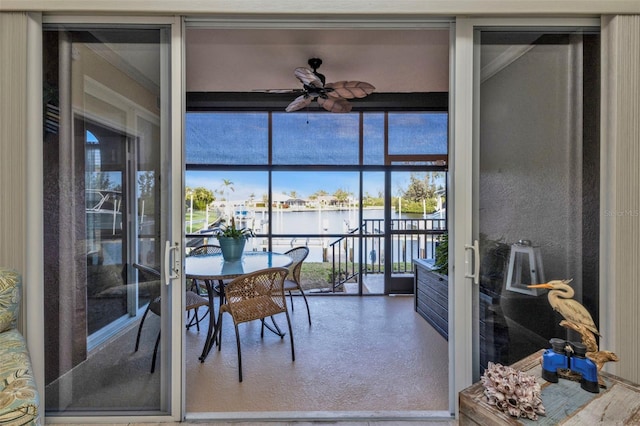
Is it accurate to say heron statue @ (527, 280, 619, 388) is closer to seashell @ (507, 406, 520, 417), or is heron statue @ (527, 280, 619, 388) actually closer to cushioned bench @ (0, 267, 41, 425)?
seashell @ (507, 406, 520, 417)

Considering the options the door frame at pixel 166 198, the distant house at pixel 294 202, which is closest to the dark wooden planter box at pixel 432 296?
the distant house at pixel 294 202

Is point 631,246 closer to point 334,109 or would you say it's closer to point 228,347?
point 334,109

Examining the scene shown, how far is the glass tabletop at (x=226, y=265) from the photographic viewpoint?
8.01 ft

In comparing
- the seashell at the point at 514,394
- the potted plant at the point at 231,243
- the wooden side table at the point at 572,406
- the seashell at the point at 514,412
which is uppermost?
the potted plant at the point at 231,243

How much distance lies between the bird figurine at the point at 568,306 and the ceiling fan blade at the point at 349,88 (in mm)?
2166

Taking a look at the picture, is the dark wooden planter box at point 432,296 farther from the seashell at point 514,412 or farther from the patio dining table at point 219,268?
the seashell at point 514,412

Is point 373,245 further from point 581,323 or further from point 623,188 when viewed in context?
point 581,323

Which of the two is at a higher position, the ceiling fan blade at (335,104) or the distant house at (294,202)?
the ceiling fan blade at (335,104)

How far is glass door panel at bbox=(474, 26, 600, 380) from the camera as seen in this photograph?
5.81ft

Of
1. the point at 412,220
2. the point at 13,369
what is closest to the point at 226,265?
the point at 13,369

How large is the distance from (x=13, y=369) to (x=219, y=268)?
1.51 meters

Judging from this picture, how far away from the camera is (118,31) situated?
1.76 m

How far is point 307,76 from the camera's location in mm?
2809

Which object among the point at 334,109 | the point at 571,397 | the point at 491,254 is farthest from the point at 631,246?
the point at 334,109
